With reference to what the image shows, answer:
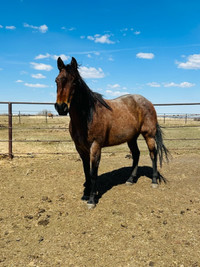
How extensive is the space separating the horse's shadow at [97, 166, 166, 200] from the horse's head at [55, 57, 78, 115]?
2040 millimetres

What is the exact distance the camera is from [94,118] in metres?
3.74

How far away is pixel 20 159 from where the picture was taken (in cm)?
746

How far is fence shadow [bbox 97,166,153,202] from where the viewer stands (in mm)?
4691

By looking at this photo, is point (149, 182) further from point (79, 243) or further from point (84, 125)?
point (79, 243)

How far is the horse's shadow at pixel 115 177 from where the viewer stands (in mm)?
4695

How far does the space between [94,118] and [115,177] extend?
7.26ft

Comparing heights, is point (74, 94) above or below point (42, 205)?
above

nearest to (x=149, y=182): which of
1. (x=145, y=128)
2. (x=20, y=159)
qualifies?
(x=145, y=128)

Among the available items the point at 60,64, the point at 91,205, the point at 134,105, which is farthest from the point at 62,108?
the point at 134,105

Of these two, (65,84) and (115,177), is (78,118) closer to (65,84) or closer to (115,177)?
(65,84)

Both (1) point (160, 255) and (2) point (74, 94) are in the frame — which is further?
(2) point (74, 94)

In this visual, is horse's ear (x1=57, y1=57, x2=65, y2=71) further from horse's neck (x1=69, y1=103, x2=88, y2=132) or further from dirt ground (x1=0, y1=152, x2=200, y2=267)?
dirt ground (x1=0, y1=152, x2=200, y2=267)

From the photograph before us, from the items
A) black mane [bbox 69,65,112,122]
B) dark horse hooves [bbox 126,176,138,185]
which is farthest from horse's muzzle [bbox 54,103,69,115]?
dark horse hooves [bbox 126,176,138,185]

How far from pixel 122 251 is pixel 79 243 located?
0.56 m
